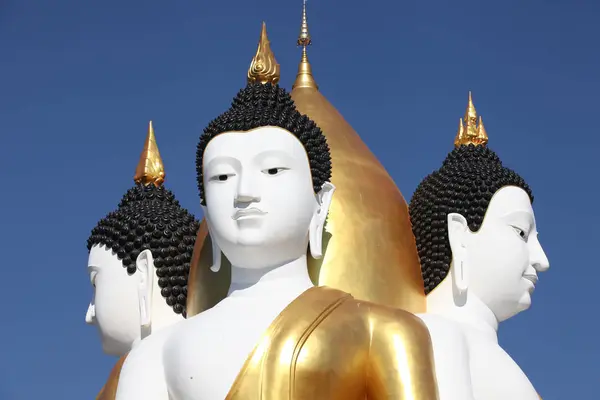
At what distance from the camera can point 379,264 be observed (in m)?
8.27

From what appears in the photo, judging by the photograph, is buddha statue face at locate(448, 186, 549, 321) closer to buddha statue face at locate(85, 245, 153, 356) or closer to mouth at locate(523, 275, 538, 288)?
mouth at locate(523, 275, 538, 288)

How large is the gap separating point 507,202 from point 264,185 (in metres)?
1.94

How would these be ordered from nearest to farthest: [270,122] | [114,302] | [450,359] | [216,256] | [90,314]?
[450,359]
[270,122]
[216,256]
[114,302]
[90,314]

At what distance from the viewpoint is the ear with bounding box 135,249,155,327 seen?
27.3 ft

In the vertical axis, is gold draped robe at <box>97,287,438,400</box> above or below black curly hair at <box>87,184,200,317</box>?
below

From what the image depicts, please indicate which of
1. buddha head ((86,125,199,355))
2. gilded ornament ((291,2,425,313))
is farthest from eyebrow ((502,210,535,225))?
buddha head ((86,125,199,355))

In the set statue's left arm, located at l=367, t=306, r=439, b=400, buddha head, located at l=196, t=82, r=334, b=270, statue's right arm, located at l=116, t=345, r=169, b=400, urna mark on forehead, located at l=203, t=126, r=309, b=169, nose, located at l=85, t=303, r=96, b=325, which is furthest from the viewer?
nose, located at l=85, t=303, r=96, b=325

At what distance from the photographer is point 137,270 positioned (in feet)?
28.1

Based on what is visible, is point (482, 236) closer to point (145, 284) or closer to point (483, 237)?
point (483, 237)

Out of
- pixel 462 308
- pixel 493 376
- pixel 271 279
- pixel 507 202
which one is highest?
pixel 507 202

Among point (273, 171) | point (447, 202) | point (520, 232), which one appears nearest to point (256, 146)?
point (273, 171)

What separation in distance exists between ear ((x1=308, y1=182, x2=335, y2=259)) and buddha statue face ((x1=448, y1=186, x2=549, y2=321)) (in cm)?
98

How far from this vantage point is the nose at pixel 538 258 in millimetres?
8477

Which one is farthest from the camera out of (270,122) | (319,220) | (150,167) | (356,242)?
(150,167)
